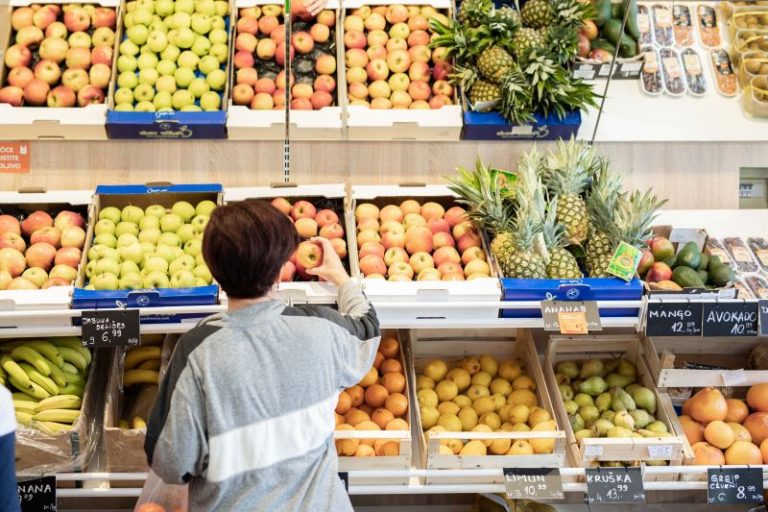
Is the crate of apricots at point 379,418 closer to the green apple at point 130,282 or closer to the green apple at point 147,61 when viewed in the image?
the green apple at point 130,282

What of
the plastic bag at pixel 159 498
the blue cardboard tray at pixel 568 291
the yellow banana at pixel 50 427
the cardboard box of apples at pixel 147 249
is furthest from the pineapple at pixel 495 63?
the yellow banana at pixel 50 427

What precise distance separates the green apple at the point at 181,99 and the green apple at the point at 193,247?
2.17 ft

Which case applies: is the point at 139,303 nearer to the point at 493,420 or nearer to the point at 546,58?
the point at 493,420

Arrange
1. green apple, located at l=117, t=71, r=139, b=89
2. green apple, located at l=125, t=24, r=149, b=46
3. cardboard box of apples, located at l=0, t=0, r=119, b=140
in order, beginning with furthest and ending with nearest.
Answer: green apple, located at l=125, t=24, r=149, b=46 → green apple, located at l=117, t=71, r=139, b=89 → cardboard box of apples, located at l=0, t=0, r=119, b=140

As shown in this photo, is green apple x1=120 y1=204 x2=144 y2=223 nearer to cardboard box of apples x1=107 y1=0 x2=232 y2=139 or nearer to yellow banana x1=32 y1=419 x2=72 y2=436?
cardboard box of apples x1=107 y1=0 x2=232 y2=139

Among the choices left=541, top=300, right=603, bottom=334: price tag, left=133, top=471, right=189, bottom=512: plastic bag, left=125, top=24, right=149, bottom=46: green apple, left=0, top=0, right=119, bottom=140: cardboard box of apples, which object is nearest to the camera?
left=133, top=471, right=189, bottom=512: plastic bag

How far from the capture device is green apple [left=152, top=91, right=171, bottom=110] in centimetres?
349

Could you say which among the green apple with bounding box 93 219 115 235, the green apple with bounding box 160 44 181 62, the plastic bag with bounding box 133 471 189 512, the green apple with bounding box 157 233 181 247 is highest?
the green apple with bounding box 160 44 181 62

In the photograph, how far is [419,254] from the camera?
3178 mm

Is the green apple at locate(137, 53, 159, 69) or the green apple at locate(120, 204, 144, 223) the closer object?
the green apple at locate(120, 204, 144, 223)

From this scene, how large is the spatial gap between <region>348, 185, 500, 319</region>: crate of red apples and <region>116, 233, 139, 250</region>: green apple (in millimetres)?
804

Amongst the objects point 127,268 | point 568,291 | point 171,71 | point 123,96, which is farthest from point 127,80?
point 568,291

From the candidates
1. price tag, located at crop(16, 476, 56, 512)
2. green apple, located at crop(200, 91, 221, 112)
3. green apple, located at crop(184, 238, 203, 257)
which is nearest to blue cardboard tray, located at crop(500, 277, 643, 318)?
green apple, located at crop(184, 238, 203, 257)

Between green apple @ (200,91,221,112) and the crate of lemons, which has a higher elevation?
green apple @ (200,91,221,112)
